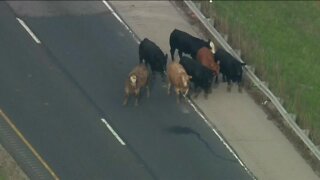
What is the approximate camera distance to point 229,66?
2977 centimetres

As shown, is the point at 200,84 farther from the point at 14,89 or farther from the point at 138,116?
the point at 14,89

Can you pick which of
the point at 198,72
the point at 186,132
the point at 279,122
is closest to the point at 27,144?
the point at 186,132

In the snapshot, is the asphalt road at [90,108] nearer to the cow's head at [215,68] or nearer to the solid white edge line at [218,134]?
the solid white edge line at [218,134]

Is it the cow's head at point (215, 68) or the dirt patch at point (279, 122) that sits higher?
the cow's head at point (215, 68)

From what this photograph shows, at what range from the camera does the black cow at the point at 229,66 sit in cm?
2975

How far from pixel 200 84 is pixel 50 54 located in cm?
556

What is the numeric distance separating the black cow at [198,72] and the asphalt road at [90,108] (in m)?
0.91

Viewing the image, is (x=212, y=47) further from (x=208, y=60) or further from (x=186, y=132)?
(x=186, y=132)

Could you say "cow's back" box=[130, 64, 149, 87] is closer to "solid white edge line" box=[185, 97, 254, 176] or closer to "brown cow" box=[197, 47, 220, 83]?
"solid white edge line" box=[185, 97, 254, 176]

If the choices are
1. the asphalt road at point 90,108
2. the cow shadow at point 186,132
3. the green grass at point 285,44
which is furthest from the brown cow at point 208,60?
the cow shadow at point 186,132

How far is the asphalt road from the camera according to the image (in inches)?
1046

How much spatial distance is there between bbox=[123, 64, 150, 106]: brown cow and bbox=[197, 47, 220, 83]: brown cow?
6.58 ft

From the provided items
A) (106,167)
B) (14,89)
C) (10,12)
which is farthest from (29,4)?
(106,167)

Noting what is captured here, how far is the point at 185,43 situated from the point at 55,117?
5.49 m
